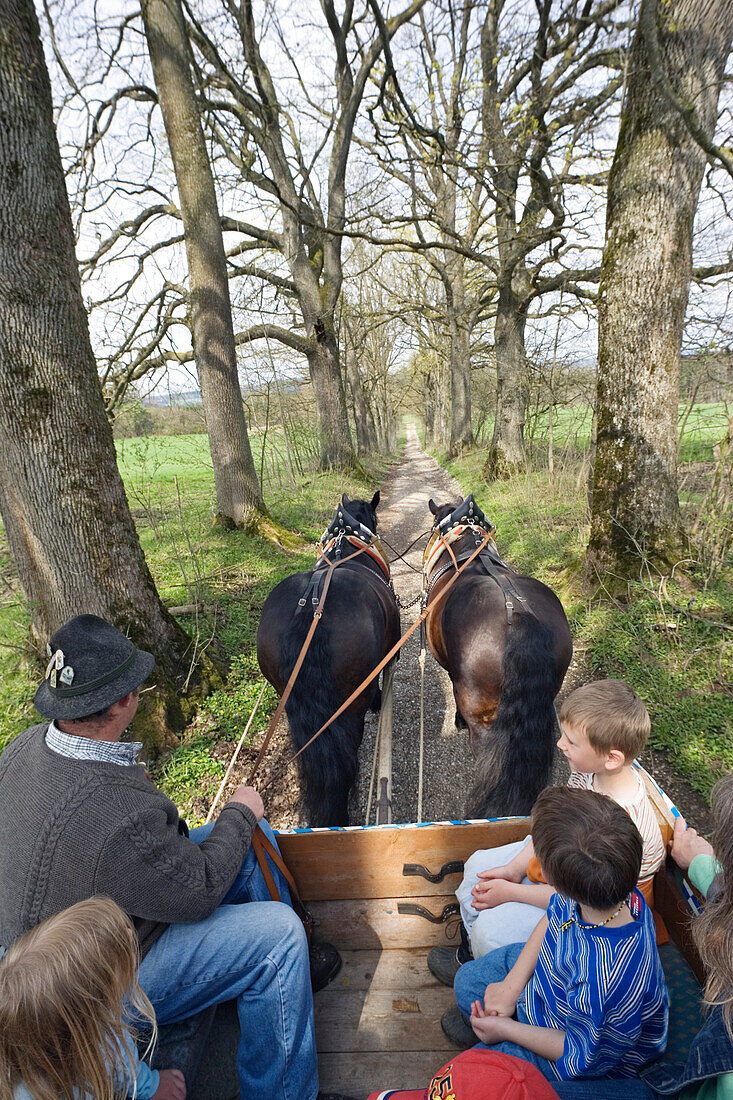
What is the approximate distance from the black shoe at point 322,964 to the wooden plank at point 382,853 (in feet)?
0.57

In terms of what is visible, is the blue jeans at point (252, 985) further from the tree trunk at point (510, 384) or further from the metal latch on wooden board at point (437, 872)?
the tree trunk at point (510, 384)

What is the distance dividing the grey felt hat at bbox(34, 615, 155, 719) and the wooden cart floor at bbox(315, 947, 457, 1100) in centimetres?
145

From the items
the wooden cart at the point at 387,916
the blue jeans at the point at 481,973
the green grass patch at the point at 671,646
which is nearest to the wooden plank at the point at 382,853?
the wooden cart at the point at 387,916

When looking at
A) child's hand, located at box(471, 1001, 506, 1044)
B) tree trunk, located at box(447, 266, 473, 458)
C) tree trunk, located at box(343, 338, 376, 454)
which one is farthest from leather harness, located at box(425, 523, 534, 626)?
tree trunk, located at box(343, 338, 376, 454)

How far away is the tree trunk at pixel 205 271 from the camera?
22.9ft

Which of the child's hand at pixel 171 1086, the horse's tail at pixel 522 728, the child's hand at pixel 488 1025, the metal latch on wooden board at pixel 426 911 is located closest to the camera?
the child's hand at pixel 171 1086

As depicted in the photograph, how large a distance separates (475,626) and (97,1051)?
241cm

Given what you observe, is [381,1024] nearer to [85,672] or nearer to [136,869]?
[136,869]

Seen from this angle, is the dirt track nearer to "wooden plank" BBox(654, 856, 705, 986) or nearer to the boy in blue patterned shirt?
"wooden plank" BBox(654, 856, 705, 986)

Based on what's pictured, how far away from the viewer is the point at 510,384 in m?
11.2

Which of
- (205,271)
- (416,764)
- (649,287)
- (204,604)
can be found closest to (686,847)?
(416,764)

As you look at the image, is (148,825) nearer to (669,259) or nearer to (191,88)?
(669,259)

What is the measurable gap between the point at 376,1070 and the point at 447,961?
1.32 ft

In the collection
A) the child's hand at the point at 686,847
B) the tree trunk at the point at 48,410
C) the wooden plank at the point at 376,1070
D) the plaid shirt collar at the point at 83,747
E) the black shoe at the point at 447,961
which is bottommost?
the wooden plank at the point at 376,1070
